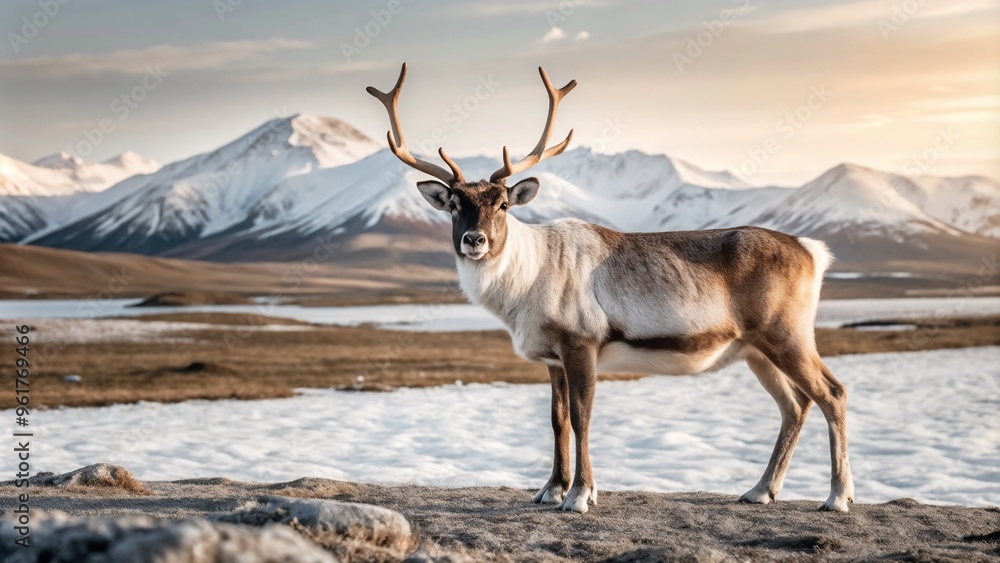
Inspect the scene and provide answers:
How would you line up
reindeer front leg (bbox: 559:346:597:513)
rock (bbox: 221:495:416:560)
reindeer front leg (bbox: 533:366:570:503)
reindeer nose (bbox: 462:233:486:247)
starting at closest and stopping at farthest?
rock (bbox: 221:495:416:560), reindeer nose (bbox: 462:233:486:247), reindeer front leg (bbox: 559:346:597:513), reindeer front leg (bbox: 533:366:570:503)

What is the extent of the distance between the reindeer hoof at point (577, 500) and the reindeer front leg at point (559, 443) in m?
0.52

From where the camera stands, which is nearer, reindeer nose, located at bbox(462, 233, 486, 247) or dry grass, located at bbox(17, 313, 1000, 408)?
reindeer nose, located at bbox(462, 233, 486, 247)

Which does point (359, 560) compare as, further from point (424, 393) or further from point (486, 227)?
point (424, 393)

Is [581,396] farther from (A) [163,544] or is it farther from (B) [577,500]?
(A) [163,544]

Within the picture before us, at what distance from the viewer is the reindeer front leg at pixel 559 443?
1072cm

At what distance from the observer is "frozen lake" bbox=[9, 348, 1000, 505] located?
14875 millimetres

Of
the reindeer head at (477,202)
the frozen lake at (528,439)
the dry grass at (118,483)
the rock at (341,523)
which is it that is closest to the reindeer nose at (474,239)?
the reindeer head at (477,202)

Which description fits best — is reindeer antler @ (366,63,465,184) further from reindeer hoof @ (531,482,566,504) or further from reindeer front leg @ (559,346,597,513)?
reindeer hoof @ (531,482,566,504)

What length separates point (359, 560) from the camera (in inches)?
267

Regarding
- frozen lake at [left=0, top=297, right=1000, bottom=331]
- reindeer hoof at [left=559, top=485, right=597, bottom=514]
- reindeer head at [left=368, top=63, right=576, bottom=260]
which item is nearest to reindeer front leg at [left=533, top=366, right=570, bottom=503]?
reindeer hoof at [left=559, top=485, right=597, bottom=514]

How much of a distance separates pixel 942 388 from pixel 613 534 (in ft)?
65.5

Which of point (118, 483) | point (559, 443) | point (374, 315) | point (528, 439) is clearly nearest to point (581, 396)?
point (559, 443)

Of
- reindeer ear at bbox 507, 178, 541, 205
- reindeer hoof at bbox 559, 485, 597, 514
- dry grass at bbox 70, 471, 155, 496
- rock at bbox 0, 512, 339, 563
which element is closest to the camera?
rock at bbox 0, 512, 339, 563

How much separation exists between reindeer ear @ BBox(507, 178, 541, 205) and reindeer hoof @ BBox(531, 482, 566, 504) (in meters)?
3.36
